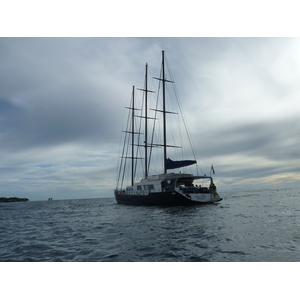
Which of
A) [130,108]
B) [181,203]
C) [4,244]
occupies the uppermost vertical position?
[130,108]

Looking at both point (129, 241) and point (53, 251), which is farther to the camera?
point (129, 241)

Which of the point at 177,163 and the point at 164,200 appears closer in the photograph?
the point at 164,200

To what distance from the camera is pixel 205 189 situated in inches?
1288

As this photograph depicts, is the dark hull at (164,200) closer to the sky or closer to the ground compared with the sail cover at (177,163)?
closer to the ground

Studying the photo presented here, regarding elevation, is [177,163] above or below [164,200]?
above

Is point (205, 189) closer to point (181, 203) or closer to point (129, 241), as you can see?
point (181, 203)

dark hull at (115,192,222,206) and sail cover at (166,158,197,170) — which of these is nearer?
dark hull at (115,192,222,206)

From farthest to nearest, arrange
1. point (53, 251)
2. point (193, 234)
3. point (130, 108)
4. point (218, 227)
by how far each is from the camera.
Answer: point (130, 108) < point (218, 227) < point (193, 234) < point (53, 251)

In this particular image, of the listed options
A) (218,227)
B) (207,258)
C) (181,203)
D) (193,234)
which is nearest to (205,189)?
(181,203)

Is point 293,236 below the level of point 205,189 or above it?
below

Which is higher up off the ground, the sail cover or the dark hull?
the sail cover

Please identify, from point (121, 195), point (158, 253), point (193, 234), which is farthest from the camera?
point (121, 195)

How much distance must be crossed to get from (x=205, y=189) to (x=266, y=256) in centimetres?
2518

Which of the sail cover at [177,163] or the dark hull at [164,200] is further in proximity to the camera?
the sail cover at [177,163]
